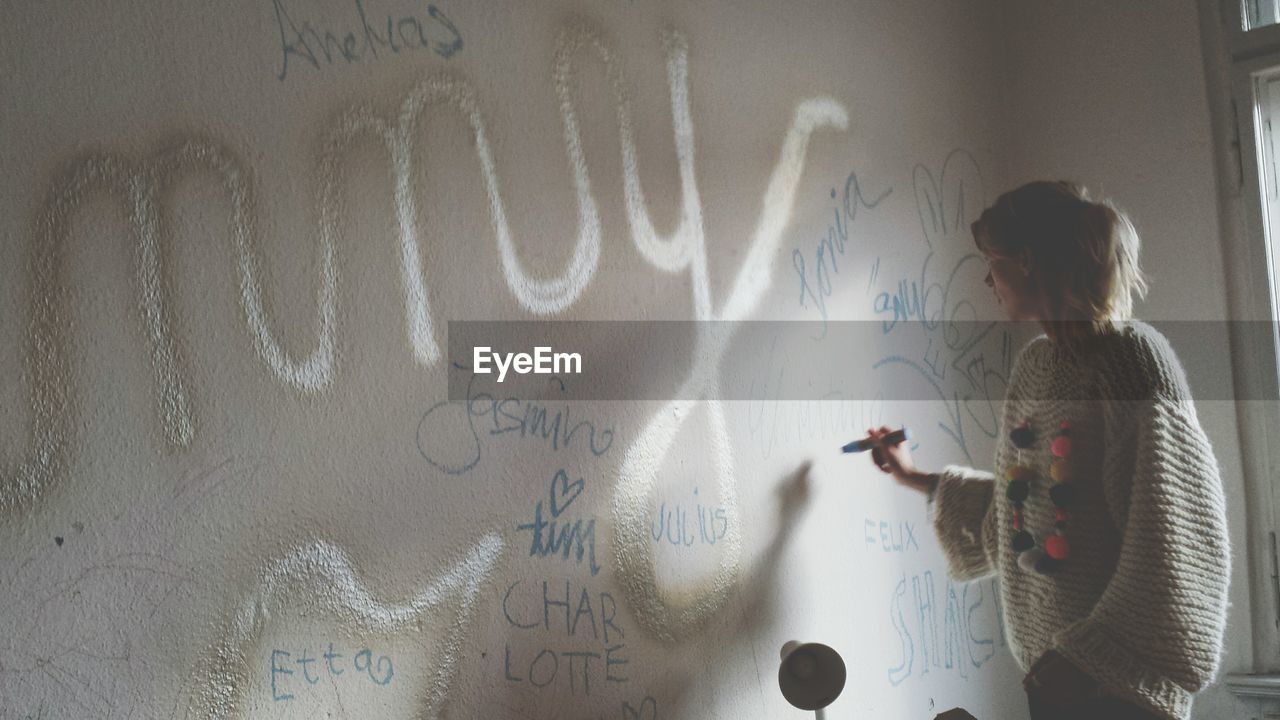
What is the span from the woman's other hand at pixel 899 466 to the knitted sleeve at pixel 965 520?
32 mm

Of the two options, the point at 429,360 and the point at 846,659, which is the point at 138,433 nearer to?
the point at 429,360

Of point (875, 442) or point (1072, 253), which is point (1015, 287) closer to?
point (1072, 253)

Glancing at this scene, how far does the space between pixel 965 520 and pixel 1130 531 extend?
444 mm

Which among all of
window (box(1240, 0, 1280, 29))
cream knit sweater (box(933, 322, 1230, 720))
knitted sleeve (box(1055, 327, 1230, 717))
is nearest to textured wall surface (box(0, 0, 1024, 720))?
cream knit sweater (box(933, 322, 1230, 720))

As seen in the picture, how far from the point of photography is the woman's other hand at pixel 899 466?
2072 mm

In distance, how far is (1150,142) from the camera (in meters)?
2.50

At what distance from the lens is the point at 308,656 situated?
1.37 metres

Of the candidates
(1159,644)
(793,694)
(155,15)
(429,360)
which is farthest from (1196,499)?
(155,15)

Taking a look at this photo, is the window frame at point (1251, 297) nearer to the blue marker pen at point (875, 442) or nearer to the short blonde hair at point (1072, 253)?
the short blonde hair at point (1072, 253)

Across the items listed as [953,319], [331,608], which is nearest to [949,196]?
[953,319]

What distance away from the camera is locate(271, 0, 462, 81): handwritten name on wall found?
143 cm

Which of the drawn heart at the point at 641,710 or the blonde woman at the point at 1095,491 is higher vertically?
the blonde woman at the point at 1095,491

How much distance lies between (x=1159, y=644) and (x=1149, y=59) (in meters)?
1.66

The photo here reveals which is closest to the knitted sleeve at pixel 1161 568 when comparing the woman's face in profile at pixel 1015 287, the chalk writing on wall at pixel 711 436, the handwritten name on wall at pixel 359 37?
the woman's face in profile at pixel 1015 287
